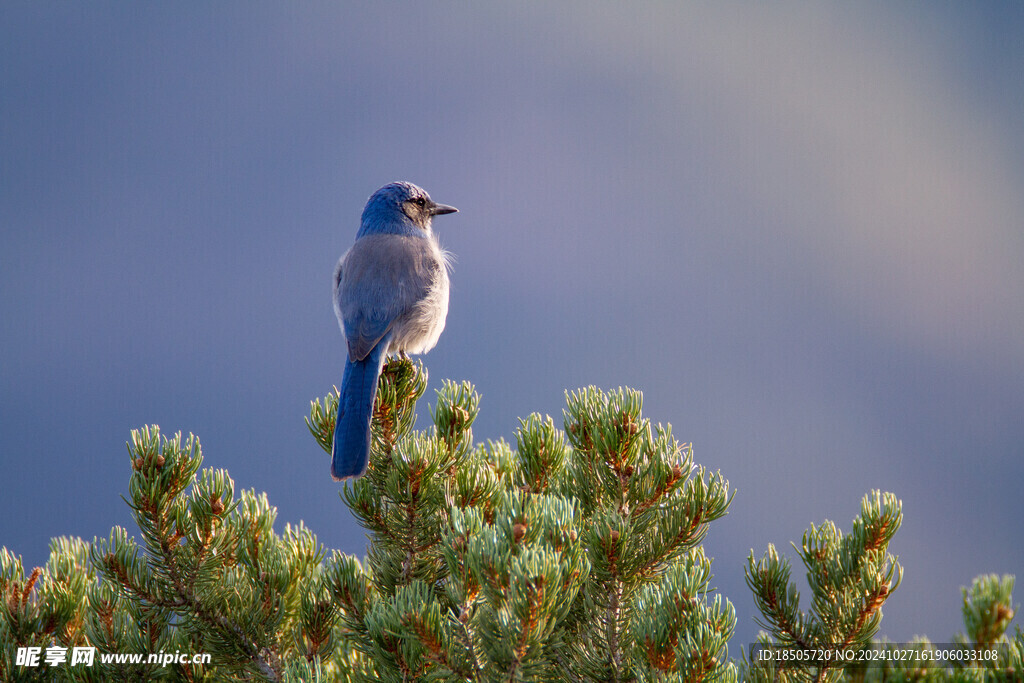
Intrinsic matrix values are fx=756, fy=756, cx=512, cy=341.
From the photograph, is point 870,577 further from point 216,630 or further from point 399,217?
point 399,217

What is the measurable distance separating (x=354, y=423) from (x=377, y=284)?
4.41 ft

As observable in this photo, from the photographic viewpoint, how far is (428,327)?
4035mm

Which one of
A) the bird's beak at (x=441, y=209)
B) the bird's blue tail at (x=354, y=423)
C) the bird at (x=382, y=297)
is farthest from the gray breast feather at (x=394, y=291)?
the bird's beak at (x=441, y=209)

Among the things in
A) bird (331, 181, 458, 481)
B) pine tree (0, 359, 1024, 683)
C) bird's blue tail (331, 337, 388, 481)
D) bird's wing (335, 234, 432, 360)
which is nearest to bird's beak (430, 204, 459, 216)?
bird (331, 181, 458, 481)

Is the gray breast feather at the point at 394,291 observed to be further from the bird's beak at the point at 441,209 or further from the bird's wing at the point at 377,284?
the bird's beak at the point at 441,209

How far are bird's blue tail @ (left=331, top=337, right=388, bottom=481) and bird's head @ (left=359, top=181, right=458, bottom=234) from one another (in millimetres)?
1817

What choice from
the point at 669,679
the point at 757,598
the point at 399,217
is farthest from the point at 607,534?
the point at 399,217

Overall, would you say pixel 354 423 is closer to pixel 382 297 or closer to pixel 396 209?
pixel 382 297

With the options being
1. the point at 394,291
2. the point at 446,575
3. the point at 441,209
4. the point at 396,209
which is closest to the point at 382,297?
the point at 394,291

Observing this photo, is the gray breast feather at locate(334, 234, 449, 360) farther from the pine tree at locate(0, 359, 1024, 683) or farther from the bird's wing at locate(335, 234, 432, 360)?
the pine tree at locate(0, 359, 1024, 683)

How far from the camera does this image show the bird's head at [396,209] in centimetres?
467

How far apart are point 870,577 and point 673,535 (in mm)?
530

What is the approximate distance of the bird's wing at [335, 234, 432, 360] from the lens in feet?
11.6

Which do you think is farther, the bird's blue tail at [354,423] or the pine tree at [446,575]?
the bird's blue tail at [354,423]
